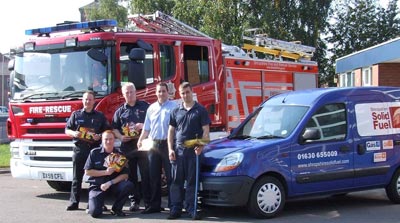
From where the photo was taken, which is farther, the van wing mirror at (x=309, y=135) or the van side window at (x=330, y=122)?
the van side window at (x=330, y=122)

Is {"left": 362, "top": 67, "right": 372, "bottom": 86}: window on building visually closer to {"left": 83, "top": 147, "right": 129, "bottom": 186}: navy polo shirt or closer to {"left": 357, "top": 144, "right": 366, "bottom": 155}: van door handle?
{"left": 357, "top": 144, "right": 366, "bottom": 155}: van door handle

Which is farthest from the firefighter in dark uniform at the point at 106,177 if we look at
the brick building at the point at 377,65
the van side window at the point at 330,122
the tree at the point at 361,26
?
the tree at the point at 361,26

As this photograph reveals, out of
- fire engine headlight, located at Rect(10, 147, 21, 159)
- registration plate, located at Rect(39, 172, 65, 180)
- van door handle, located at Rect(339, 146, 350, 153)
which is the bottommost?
registration plate, located at Rect(39, 172, 65, 180)

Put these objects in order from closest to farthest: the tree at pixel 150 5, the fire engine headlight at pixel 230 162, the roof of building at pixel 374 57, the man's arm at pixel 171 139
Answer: the fire engine headlight at pixel 230 162
the man's arm at pixel 171 139
the roof of building at pixel 374 57
the tree at pixel 150 5

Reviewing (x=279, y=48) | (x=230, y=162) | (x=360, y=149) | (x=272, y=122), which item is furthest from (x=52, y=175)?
(x=279, y=48)

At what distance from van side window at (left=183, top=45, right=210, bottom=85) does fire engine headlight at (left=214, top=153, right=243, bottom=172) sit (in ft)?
9.06

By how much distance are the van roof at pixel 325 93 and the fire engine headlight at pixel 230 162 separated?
Result: 1.51m

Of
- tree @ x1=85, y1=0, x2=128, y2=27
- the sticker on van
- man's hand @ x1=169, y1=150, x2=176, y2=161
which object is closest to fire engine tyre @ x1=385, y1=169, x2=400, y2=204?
the sticker on van

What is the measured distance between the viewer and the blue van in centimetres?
776

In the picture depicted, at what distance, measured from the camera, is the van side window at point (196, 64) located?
1029 cm

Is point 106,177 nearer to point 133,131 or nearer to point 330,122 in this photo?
point 133,131

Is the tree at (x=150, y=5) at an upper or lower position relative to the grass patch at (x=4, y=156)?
upper

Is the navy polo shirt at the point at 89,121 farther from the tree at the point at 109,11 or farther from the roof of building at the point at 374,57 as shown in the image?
the tree at the point at 109,11

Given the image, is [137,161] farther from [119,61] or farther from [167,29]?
[167,29]
